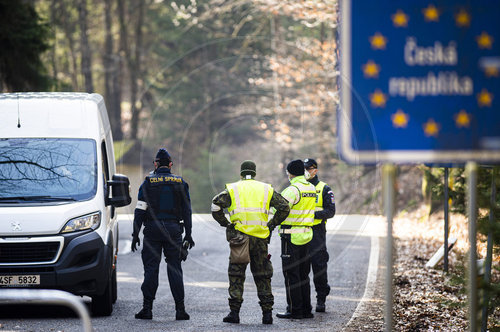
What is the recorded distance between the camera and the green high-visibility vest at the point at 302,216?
988cm

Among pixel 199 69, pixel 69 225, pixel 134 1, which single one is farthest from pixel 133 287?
pixel 134 1

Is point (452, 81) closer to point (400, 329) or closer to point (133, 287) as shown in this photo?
point (400, 329)

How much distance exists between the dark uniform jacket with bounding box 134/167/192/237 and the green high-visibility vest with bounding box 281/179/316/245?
1286 mm

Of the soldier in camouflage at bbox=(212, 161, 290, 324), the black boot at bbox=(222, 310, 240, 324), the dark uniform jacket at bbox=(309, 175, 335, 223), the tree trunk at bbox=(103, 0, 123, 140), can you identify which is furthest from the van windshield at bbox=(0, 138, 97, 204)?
the tree trunk at bbox=(103, 0, 123, 140)

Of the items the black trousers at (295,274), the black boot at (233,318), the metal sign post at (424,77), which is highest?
the metal sign post at (424,77)

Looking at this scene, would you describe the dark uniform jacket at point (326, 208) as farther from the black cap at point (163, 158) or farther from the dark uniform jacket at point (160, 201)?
the black cap at point (163, 158)

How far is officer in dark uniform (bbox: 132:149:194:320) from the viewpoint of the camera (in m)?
9.62

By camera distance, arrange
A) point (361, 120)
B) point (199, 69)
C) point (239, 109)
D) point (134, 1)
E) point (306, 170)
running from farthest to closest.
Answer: point (134, 1), point (199, 69), point (239, 109), point (306, 170), point (361, 120)

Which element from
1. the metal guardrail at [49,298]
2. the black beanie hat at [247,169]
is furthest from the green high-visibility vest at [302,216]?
the metal guardrail at [49,298]

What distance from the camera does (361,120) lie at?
451 cm

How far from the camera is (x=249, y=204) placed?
30.8 feet

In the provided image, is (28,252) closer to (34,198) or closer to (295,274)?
(34,198)

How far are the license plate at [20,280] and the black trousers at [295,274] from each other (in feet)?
9.62

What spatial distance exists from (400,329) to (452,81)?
5143 mm
